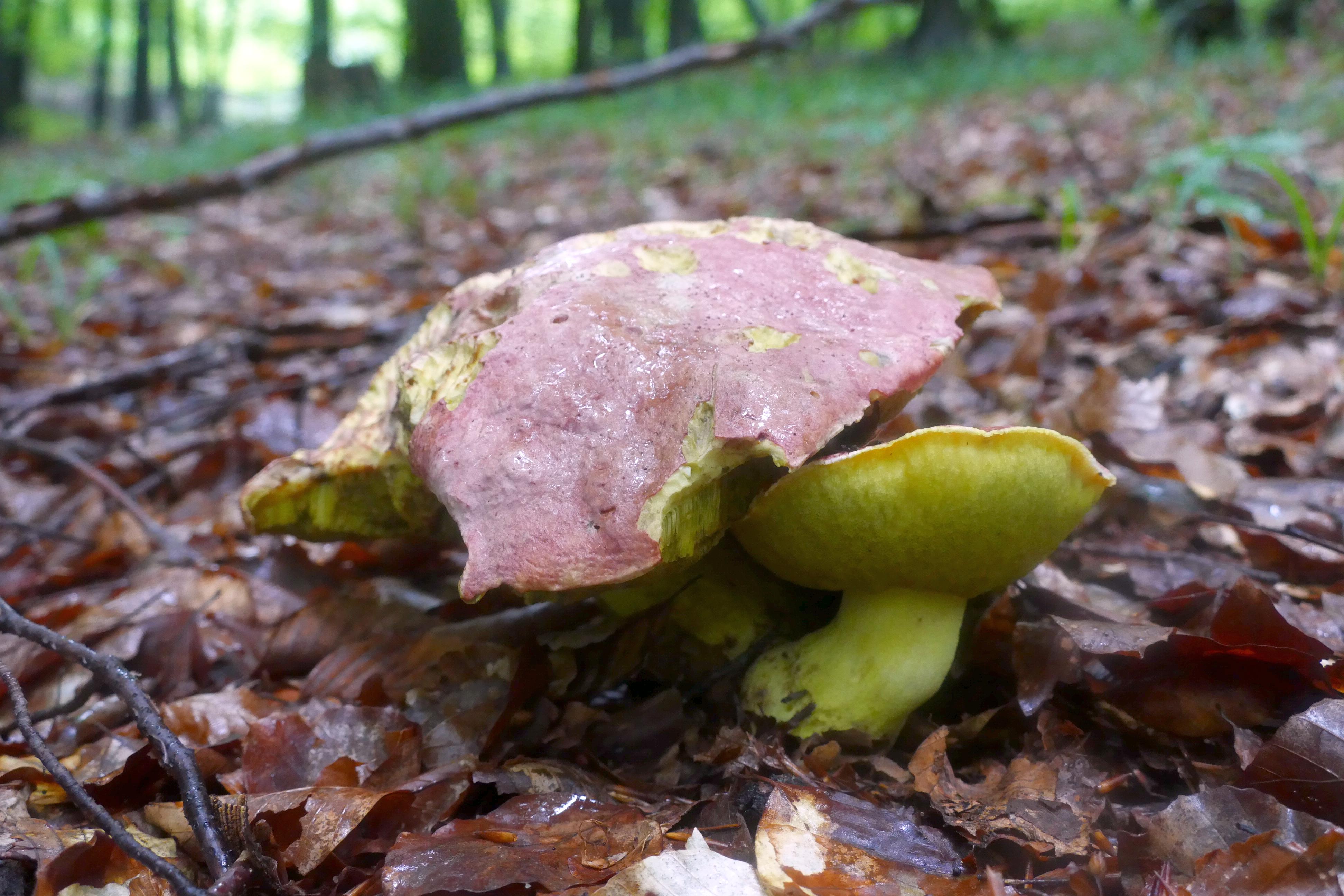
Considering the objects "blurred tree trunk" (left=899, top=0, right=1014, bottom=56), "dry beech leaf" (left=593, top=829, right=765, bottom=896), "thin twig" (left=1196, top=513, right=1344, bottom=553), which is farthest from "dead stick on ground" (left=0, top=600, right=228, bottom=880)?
"blurred tree trunk" (left=899, top=0, right=1014, bottom=56)

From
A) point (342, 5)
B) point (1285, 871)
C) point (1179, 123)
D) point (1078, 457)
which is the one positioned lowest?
point (1285, 871)

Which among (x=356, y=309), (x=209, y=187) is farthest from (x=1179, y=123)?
→ (x=209, y=187)

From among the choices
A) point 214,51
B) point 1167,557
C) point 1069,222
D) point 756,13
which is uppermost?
point 214,51

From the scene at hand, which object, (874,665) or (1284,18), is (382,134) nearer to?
(874,665)

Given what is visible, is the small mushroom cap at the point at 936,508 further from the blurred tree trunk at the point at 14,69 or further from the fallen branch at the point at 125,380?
the blurred tree trunk at the point at 14,69

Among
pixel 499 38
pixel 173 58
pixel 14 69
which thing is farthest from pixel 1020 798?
pixel 173 58

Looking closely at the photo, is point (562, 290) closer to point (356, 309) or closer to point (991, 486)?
point (991, 486)

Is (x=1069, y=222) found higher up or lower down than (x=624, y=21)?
lower down

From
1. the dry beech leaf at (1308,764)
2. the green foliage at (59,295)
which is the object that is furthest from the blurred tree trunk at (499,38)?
the dry beech leaf at (1308,764)

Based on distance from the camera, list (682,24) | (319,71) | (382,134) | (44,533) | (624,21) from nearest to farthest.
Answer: (44,533) < (382,134) < (682,24) < (319,71) < (624,21)
